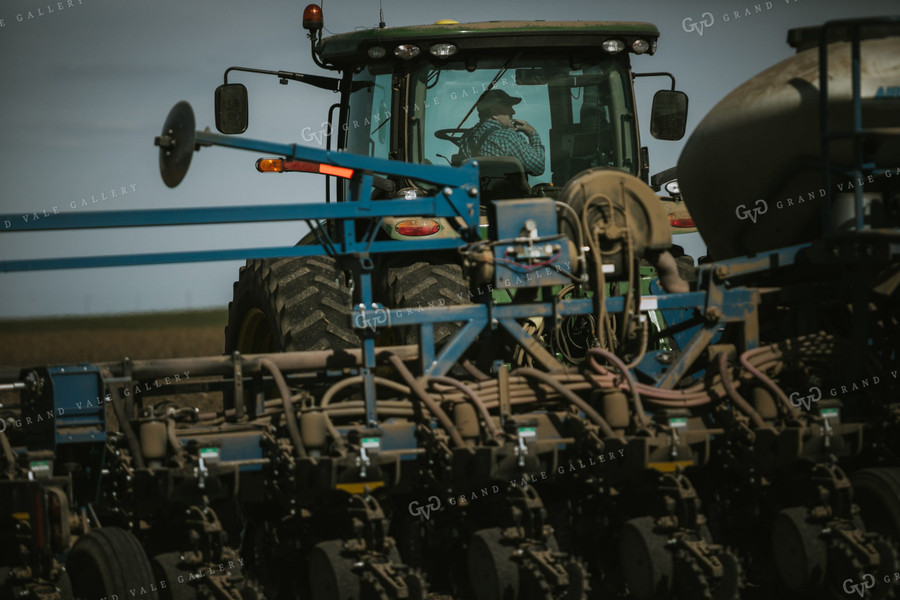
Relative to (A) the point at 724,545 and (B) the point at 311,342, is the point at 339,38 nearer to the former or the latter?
(B) the point at 311,342

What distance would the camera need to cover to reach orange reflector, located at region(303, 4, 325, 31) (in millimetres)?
7910

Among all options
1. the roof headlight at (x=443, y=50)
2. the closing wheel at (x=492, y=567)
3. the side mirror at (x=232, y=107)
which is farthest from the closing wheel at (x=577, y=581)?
the side mirror at (x=232, y=107)

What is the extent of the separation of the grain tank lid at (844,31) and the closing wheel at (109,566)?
11.8ft

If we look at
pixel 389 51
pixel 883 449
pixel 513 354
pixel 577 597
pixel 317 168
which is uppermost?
pixel 389 51

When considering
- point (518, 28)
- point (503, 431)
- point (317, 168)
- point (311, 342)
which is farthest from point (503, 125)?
point (503, 431)

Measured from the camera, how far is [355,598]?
5445 mm

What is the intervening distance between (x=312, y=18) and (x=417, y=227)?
1.78 m

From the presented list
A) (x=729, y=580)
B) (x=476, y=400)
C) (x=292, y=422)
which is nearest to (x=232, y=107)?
(x=292, y=422)

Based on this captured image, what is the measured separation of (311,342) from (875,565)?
9.82 ft

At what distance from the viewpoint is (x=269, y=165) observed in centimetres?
711

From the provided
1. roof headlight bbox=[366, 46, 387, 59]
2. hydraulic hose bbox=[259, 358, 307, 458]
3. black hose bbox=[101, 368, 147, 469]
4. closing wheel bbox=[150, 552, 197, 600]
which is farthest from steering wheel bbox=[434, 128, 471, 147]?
closing wheel bbox=[150, 552, 197, 600]

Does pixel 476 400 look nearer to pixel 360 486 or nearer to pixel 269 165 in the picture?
pixel 360 486

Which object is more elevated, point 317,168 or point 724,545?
point 317,168

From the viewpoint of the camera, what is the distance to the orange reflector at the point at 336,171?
21.0 ft
